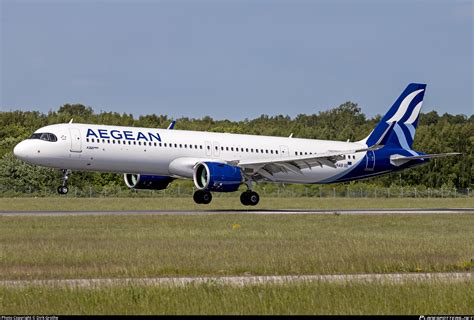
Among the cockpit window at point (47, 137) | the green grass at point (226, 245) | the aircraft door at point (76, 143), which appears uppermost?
the cockpit window at point (47, 137)

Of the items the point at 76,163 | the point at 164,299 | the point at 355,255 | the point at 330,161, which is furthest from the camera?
the point at 330,161

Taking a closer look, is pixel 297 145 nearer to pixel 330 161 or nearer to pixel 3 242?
pixel 330 161

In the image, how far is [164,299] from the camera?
17.2 meters

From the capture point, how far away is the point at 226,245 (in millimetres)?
29453

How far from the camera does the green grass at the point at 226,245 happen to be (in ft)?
76.1

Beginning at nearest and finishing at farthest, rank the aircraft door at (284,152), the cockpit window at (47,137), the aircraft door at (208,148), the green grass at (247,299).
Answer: the green grass at (247,299), the cockpit window at (47,137), the aircraft door at (208,148), the aircraft door at (284,152)

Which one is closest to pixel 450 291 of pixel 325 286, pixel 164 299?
pixel 325 286

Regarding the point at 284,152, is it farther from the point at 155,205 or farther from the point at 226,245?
the point at 226,245

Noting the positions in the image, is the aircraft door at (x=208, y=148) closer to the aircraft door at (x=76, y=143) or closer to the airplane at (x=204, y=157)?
the airplane at (x=204, y=157)

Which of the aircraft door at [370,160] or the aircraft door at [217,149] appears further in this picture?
the aircraft door at [370,160]

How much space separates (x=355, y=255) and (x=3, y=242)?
11159mm

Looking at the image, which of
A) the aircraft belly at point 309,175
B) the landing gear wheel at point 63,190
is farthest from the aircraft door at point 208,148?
the landing gear wheel at point 63,190

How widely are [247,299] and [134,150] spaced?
3316 centimetres

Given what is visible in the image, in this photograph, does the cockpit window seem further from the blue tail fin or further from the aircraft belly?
the blue tail fin
